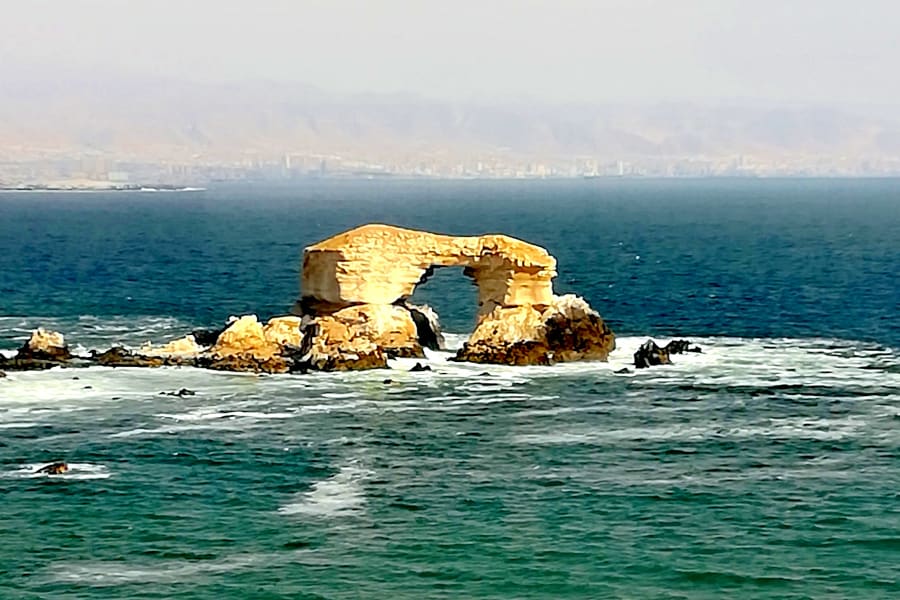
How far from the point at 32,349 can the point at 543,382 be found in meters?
22.0

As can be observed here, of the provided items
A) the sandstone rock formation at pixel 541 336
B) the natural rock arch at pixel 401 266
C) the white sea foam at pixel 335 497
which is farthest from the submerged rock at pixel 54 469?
the sandstone rock formation at pixel 541 336

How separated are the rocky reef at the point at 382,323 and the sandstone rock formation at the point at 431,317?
0.04 m

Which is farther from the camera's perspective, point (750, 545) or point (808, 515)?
point (808, 515)

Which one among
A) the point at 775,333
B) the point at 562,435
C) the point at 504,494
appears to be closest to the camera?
the point at 504,494

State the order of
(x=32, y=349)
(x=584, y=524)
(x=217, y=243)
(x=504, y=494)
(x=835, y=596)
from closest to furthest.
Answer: (x=835, y=596) → (x=584, y=524) → (x=504, y=494) → (x=32, y=349) → (x=217, y=243)

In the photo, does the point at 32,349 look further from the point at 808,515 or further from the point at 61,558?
the point at 808,515

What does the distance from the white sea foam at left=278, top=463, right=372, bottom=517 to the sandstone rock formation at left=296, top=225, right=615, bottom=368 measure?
19.3 m

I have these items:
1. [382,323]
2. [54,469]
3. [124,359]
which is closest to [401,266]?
[382,323]

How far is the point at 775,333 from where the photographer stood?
76.5 metres

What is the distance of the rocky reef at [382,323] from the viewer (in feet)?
212

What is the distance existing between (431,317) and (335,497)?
26.5m

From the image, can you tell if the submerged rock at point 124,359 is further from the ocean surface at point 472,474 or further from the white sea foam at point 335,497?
the white sea foam at point 335,497

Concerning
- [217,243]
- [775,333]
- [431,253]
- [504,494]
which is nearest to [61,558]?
[504,494]

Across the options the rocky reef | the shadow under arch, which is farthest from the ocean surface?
the rocky reef
